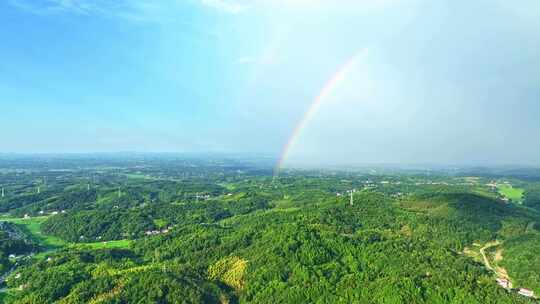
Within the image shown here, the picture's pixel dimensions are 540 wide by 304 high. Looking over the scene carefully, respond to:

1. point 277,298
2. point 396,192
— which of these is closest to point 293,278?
point 277,298

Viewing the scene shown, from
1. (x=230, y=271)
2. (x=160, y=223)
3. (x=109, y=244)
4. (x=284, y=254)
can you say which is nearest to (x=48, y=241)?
(x=109, y=244)

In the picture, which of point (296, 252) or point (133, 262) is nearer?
point (296, 252)

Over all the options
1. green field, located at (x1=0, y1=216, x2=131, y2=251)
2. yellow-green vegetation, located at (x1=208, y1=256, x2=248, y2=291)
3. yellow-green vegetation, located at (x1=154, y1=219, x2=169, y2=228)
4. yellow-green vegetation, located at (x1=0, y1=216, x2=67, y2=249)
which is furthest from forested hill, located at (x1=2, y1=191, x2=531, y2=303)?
yellow-green vegetation, located at (x1=0, y1=216, x2=67, y2=249)

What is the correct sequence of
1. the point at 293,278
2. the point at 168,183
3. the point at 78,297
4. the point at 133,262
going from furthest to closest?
the point at 168,183 → the point at 133,262 → the point at 293,278 → the point at 78,297

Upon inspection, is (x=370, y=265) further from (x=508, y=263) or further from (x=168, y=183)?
(x=168, y=183)

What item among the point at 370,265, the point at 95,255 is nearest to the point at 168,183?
the point at 95,255

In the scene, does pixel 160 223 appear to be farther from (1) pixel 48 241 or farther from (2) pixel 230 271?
(2) pixel 230 271

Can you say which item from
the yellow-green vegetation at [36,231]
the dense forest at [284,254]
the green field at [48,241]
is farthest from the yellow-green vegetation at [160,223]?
the yellow-green vegetation at [36,231]

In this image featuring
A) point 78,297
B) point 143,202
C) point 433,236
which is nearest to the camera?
point 78,297
